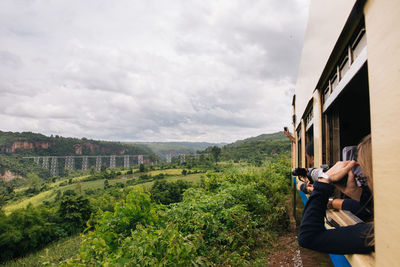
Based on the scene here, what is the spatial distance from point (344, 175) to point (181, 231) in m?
3.44

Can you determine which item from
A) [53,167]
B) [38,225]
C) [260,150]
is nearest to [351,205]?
[38,225]

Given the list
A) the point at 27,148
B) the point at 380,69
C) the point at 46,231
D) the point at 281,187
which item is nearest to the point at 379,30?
the point at 380,69

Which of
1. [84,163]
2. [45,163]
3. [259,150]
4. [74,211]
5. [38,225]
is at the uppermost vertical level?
[259,150]

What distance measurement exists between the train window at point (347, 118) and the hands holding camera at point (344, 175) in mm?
615

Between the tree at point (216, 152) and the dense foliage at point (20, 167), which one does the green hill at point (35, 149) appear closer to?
the dense foliage at point (20, 167)

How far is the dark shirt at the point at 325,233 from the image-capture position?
105cm

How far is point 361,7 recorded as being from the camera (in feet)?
3.46

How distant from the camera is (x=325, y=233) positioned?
115 centimetres

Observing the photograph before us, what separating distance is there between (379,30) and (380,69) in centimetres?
14

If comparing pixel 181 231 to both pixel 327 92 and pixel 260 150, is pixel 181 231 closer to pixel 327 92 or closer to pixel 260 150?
pixel 327 92

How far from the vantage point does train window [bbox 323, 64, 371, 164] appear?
6.43 feet

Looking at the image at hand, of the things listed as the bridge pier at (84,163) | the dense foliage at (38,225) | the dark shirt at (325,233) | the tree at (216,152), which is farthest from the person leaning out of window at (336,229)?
the bridge pier at (84,163)

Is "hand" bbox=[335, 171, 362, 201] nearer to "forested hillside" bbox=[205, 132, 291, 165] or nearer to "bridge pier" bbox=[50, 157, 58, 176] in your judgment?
"forested hillside" bbox=[205, 132, 291, 165]

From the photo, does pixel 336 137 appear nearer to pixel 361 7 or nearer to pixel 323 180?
pixel 323 180
